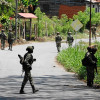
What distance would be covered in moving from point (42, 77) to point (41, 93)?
5.78 meters

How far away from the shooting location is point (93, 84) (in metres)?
17.8

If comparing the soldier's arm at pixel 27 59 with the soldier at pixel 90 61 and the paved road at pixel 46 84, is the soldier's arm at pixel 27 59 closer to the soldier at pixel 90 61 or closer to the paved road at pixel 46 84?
the paved road at pixel 46 84

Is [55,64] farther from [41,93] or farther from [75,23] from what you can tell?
[41,93]

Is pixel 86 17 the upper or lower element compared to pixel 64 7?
lower

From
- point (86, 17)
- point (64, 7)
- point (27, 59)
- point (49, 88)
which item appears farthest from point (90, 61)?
point (64, 7)

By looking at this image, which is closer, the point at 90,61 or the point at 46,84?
the point at 90,61

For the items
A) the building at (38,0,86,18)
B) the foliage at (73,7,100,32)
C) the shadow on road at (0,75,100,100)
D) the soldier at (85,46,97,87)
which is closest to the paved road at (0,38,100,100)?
the shadow on road at (0,75,100,100)

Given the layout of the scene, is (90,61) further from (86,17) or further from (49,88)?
(86,17)

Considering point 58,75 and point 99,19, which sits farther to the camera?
point 99,19

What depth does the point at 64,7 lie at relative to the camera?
7225 cm

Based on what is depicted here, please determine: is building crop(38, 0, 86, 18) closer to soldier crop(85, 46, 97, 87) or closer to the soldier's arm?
soldier crop(85, 46, 97, 87)

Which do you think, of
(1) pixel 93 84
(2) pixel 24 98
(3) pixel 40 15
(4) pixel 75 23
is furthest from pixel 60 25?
(2) pixel 24 98

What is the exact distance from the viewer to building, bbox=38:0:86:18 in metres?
72.1

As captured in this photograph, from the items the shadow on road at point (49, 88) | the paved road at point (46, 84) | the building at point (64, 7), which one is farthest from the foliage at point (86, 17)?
the shadow on road at point (49, 88)
